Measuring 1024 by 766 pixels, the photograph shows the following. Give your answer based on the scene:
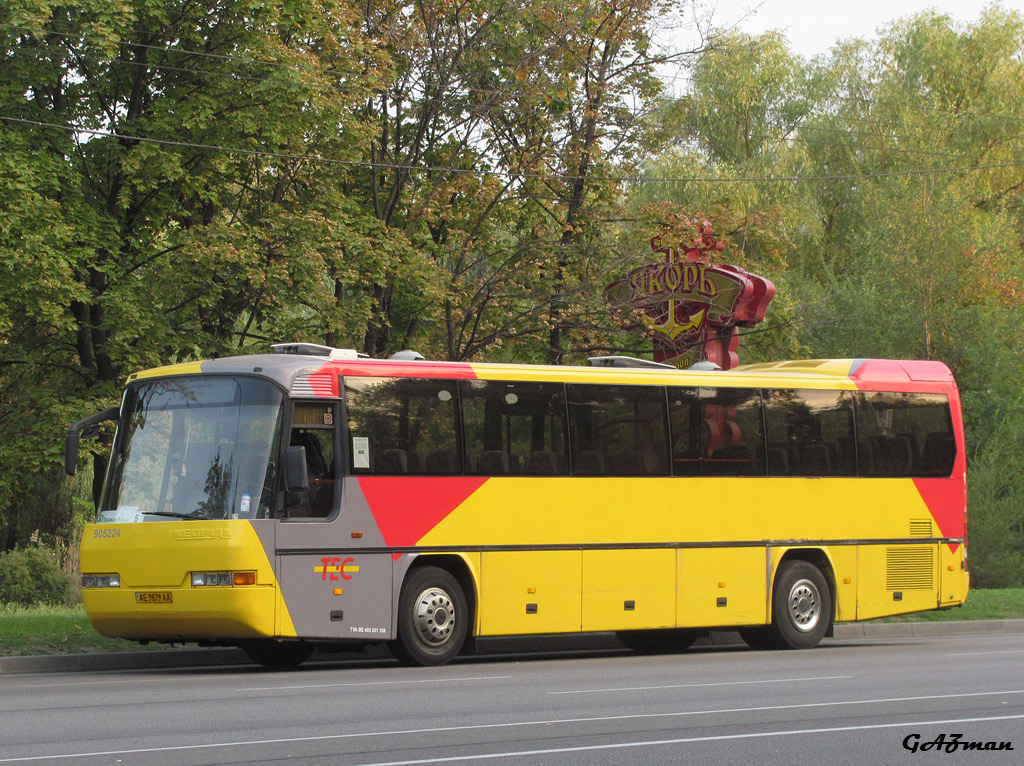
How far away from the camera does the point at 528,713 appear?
1043cm

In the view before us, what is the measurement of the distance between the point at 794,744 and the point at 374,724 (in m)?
2.83

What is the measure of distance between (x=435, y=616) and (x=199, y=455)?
3027 mm

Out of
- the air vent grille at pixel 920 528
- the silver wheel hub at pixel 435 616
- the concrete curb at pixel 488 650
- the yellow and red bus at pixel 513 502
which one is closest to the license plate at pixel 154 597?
the yellow and red bus at pixel 513 502

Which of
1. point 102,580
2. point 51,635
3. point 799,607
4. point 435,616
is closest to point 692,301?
point 799,607

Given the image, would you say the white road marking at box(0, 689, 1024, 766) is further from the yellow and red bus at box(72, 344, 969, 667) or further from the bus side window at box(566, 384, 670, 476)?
the bus side window at box(566, 384, 670, 476)

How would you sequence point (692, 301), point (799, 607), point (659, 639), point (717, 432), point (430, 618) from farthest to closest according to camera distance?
1. point (692, 301)
2. point (659, 639)
3. point (799, 607)
4. point (717, 432)
5. point (430, 618)

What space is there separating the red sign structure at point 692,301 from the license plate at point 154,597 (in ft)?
46.8

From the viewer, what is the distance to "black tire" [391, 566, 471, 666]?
14992 mm

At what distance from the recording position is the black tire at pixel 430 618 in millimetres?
14992

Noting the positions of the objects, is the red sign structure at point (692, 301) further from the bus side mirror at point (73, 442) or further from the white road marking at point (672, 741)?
the white road marking at point (672, 741)

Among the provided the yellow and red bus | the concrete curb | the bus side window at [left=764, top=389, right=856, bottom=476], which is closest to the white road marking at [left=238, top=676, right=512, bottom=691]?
the yellow and red bus

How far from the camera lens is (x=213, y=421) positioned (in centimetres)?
1451

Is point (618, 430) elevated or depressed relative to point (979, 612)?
elevated

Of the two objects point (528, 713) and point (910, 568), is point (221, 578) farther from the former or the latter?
point (910, 568)
